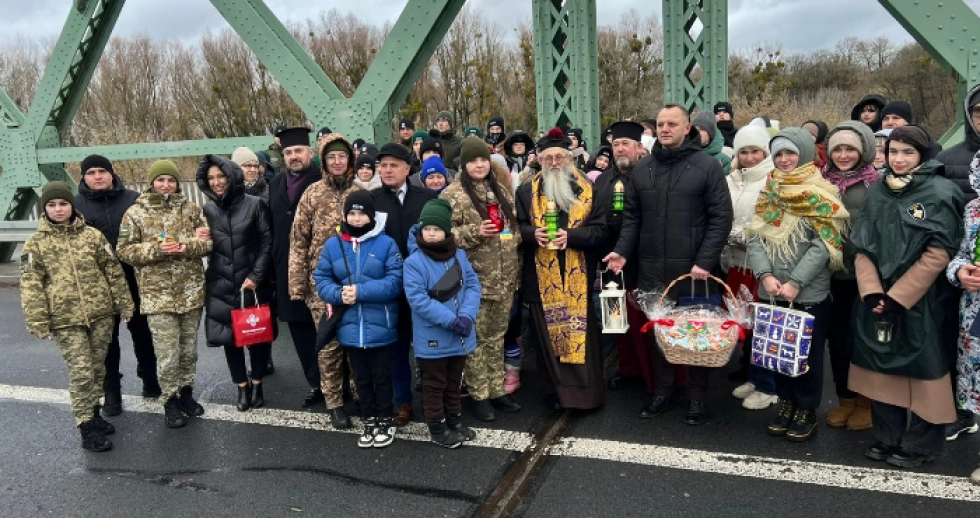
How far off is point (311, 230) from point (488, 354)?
1.48 metres

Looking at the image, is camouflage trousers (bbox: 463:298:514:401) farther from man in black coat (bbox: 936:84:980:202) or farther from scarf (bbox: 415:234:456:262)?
man in black coat (bbox: 936:84:980:202)

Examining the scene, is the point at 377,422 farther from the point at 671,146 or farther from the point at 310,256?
the point at 671,146

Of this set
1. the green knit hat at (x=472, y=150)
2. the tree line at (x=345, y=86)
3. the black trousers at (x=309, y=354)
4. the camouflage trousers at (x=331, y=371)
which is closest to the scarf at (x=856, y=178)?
the green knit hat at (x=472, y=150)

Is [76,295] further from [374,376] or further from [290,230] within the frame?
[374,376]

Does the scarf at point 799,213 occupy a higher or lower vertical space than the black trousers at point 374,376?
higher

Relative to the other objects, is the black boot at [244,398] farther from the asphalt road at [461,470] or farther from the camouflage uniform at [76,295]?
the camouflage uniform at [76,295]

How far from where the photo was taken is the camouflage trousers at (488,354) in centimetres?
439

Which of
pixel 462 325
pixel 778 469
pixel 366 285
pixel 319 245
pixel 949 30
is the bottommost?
pixel 778 469

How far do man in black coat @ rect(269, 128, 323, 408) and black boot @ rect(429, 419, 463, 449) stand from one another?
4.16 feet

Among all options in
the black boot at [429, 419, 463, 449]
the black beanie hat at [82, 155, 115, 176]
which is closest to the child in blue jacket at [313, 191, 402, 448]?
the black boot at [429, 419, 463, 449]

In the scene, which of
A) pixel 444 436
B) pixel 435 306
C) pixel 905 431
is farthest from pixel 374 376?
pixel 905 431

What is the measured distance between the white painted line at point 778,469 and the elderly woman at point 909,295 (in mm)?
198

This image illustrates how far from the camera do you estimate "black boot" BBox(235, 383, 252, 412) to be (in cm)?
474

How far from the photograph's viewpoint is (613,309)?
420 centimetres
